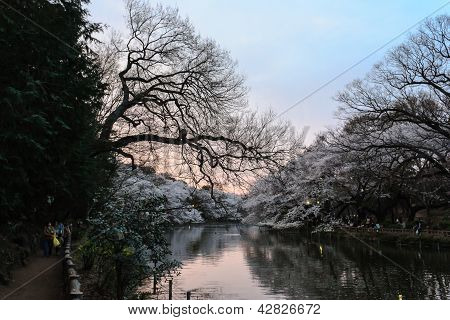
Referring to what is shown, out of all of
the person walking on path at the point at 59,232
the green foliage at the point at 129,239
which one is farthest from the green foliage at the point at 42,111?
the person walking on path at the point at 59,232

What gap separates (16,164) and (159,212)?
15.7 feet

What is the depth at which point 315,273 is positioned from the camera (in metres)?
20.8

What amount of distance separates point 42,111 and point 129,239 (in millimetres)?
4140

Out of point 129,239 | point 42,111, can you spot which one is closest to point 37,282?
point 129,239

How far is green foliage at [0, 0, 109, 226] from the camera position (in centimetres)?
740

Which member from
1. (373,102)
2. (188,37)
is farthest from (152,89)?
(373,102)

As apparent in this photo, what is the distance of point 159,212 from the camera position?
11.9 meters

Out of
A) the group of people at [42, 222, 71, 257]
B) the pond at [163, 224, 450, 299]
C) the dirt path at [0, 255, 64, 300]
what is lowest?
the pond at [163, 224, 450, 299]

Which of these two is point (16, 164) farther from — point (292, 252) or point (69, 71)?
point (292, 252)

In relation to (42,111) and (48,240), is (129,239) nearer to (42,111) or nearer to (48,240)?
(42,111)
